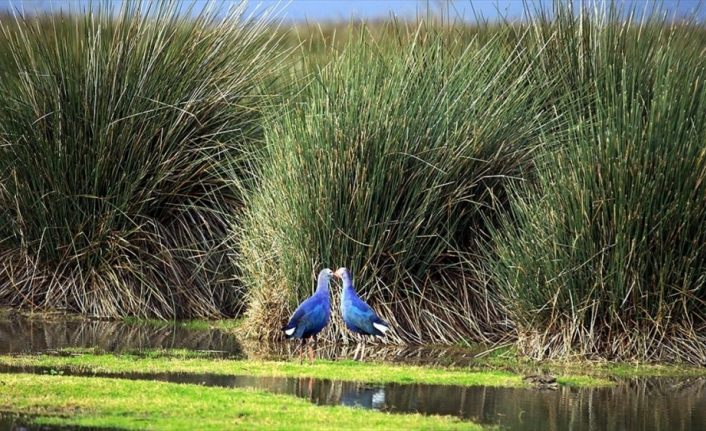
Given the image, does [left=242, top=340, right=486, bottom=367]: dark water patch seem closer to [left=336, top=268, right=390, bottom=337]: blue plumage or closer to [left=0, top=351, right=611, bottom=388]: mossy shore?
[left=336, top=268, right=390, bottom=337]: blue plumage

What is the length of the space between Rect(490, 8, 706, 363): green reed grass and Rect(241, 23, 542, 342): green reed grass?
103 centimetres

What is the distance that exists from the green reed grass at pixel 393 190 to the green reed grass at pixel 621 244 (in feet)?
3.37

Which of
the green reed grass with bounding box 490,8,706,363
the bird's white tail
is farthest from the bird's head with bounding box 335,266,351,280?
the green reed grass with bounding box 490,8,706,363

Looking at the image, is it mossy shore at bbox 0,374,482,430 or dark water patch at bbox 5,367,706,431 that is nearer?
mossy shore at bbox 0,374,482,430

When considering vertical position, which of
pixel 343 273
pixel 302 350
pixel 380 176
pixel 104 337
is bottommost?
pixel 104 337

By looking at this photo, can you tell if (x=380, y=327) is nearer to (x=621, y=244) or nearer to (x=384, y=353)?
(x=384, y=353)

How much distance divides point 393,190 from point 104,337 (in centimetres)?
327

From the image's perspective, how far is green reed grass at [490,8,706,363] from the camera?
40.4ft

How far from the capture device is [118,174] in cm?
1505

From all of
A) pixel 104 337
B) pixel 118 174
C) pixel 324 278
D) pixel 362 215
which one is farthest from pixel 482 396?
pixel 118 174

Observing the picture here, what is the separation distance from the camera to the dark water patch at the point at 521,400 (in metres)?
9.24

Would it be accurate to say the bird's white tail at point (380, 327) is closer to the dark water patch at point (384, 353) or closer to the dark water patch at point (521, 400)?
the dark water patch at point (384, 353)

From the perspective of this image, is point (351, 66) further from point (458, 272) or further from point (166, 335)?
point (166, 335)

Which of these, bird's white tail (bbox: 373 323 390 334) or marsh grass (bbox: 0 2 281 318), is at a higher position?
marsh grass (bbox: 0 2 281 318)
